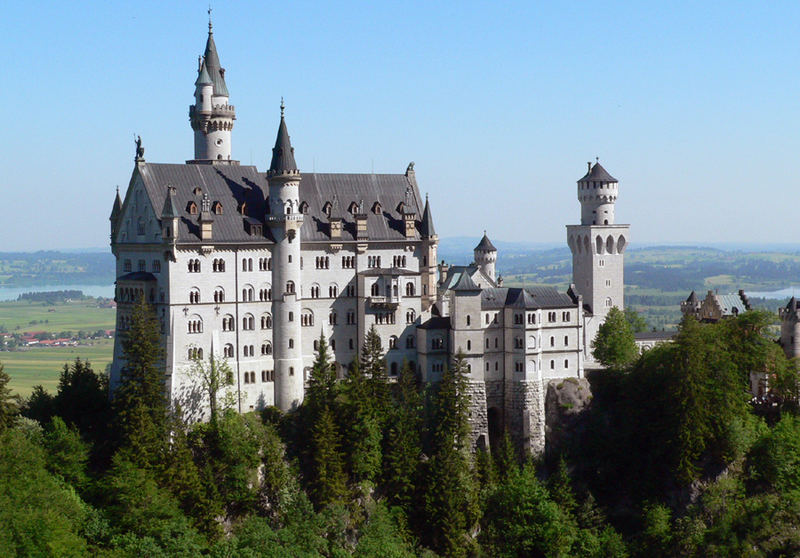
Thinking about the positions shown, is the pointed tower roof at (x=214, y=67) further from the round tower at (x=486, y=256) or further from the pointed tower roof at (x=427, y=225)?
the round tower at (x=486, y=256)

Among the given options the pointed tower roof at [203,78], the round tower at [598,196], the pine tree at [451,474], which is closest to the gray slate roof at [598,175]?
the round tower at [598,196]

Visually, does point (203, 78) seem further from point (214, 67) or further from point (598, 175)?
point (598, 175)

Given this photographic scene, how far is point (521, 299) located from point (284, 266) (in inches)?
836

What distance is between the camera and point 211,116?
365ft

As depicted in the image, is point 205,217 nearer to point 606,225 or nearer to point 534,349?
point 534,349

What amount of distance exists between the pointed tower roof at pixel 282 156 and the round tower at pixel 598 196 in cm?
3298

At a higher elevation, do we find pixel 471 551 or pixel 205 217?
pixel 205 217

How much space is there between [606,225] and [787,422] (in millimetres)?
27084

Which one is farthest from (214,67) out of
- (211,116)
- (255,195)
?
(255,195)

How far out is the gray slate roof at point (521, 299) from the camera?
104438 millimetres

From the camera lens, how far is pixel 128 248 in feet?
330

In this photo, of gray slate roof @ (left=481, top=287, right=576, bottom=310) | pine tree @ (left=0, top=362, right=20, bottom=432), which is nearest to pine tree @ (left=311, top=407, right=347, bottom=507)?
gray slate roof @ (left=481, top=287, right=576, bottom=310)

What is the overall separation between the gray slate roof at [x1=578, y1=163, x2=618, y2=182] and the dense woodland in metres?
19.1

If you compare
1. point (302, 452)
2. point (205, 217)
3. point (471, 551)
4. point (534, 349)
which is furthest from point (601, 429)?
point (205, 217)
